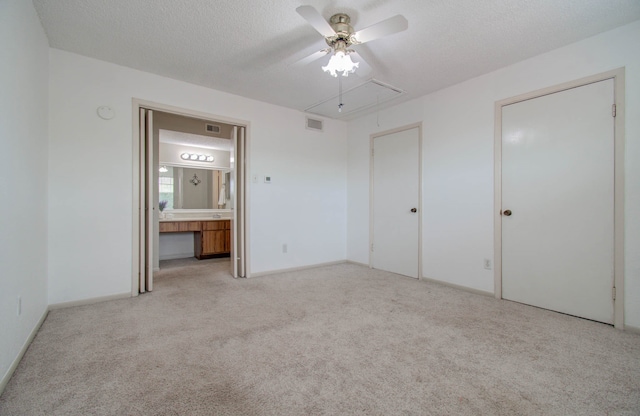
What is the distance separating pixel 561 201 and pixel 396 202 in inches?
74.0

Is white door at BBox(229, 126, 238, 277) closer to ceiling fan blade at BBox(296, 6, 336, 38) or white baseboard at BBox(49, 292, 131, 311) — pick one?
white baseboard at BBox(49, 292, 131, 311)

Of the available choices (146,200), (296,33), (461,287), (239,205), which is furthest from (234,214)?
(461,287)

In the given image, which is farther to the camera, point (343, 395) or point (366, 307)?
point (366, 307)

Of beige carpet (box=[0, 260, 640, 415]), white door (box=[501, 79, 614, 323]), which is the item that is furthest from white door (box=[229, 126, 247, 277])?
white door (box=[501, 79, 614, 323])

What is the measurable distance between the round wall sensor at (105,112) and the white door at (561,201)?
13.6 feet

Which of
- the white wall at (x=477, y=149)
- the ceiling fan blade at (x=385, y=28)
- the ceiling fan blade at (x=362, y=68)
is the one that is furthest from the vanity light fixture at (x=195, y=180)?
the ceiling fan blade at (x=385, y=28)

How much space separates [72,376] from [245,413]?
1.11 m

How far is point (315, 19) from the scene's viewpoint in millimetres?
1851

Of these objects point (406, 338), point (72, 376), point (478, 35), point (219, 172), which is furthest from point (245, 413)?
point (219, 172)

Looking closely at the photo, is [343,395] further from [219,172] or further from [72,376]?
[219,172]

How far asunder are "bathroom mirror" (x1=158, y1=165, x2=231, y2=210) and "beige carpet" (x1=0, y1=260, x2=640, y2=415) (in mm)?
2948

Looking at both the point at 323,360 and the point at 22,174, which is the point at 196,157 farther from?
the point at 323,360

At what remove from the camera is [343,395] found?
1.46 m

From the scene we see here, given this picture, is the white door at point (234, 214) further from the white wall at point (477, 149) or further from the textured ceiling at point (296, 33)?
the white wall at point (477, 149)
